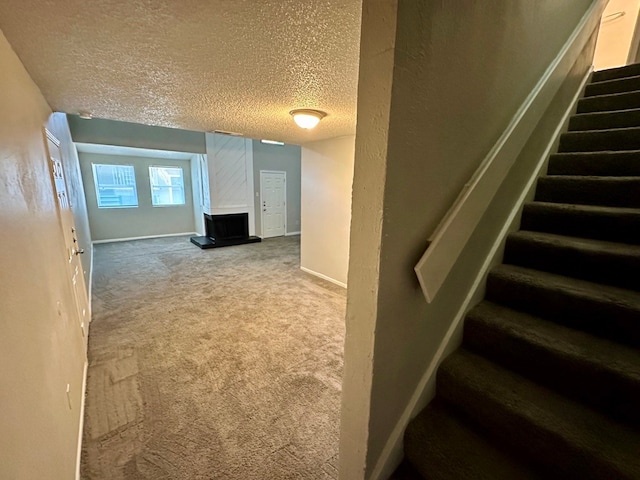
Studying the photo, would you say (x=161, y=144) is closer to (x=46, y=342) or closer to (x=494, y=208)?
(x=46, y=342)

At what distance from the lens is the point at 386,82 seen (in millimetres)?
761

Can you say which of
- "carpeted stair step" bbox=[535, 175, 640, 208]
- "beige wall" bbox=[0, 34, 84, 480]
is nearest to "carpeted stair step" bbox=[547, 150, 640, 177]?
"carpeted stair step" bbox=[535, 175, 640, 208]

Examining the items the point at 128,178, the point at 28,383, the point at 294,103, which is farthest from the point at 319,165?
the point at 128,178

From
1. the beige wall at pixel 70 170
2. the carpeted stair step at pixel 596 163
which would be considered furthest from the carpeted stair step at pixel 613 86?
the beige wall at pixel 70 170

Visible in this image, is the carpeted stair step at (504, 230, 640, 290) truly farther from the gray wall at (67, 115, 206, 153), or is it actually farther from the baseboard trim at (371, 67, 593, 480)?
the gray wall at (67, 115, 206, 153)

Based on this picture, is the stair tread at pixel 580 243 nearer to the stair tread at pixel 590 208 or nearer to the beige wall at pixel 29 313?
the stair tread at pixel 590 208

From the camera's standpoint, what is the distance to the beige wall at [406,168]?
0.79 m

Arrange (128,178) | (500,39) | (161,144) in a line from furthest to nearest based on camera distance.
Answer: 1. (128,178)
2. (161,144)
3. (500,39)

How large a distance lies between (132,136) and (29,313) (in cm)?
573

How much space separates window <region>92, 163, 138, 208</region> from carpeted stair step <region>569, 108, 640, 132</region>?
28.7ft

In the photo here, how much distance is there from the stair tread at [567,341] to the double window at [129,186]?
334 inches

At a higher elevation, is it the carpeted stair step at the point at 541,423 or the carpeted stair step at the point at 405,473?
the carpeted stair step at the point at 541,423

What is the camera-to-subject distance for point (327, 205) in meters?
4.37

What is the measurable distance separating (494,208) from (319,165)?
328 centimetres
